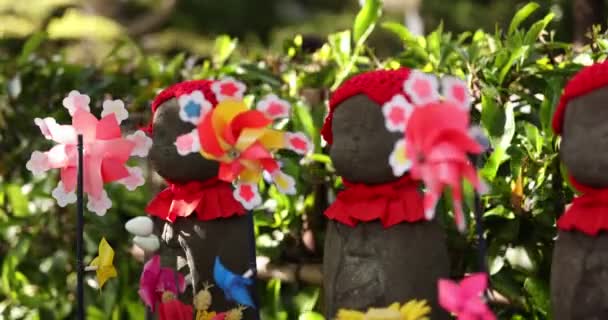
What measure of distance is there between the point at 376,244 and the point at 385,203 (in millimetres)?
93

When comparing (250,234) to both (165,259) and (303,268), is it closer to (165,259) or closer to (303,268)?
(165,259)

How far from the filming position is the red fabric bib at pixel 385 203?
91.9 inches

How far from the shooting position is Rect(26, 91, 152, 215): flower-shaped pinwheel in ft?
8.07

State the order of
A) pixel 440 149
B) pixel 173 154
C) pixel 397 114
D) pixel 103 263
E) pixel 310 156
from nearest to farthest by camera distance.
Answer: pixel 440 149
pixel 397 114
pixel 103 263
pixel 173 154
pixel 310 156

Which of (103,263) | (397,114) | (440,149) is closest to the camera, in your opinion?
(440,149)

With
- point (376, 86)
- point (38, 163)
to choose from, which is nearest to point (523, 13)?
point (376, 86)

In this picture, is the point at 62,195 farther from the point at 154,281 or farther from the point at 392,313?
the point at 392,313

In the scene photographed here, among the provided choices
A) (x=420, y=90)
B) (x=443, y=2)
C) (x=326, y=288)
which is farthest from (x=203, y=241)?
(x=443, y=2)

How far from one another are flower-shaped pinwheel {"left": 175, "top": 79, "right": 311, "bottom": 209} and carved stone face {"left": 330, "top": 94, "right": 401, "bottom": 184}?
0.13 metres

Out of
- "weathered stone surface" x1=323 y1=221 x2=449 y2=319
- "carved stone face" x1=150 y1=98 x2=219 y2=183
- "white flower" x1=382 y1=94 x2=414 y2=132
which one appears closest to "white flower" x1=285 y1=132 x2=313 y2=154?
"weathered stone surface" x1=323 y1=221 x2=449 y2=319

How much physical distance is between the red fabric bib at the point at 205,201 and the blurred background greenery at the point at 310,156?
43 cm

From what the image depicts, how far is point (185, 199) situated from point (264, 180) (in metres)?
0.61

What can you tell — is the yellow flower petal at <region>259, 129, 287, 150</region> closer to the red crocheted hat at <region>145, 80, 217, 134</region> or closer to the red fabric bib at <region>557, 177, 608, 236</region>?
the red crocheted hat at <region>145, 80, 217, 134</region>

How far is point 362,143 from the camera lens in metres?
2.31
